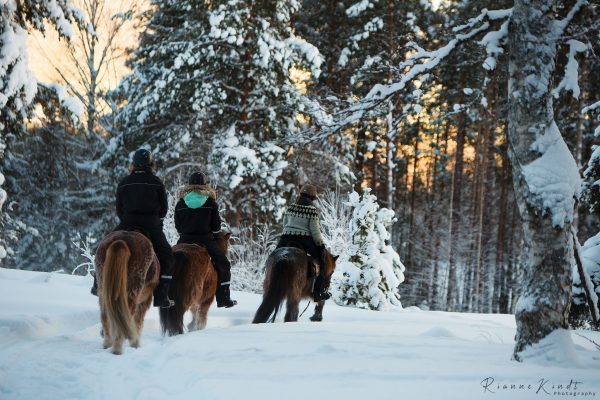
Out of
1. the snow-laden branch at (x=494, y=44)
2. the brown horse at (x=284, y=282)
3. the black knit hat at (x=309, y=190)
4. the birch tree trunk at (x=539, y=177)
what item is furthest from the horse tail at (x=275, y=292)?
the snow-laden branch at (x=494, y=44)

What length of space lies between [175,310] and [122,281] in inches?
57.2

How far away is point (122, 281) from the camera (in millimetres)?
5977

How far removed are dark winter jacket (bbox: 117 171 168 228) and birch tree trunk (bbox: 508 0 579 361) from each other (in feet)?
14.6

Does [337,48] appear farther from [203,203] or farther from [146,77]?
[203,203]

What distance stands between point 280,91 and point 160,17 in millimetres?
5494

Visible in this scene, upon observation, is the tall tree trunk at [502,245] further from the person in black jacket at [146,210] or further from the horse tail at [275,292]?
the person in black jacket at [146,210]

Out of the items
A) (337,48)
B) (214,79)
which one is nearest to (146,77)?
(214,79)

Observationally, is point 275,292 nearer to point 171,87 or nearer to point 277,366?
point 277,366

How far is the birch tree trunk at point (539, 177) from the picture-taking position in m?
4.77

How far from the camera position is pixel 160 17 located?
63.4 feet

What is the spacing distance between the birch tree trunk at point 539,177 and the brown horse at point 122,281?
428cm

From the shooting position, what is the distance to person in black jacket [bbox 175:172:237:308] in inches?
309

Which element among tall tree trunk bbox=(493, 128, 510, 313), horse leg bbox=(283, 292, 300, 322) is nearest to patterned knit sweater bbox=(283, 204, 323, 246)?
horse leg bbox=(283, 292, 300, 322)

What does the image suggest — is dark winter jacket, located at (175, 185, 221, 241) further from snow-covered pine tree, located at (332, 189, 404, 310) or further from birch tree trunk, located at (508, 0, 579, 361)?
snow-covered pine tree, located at (332, 189, 404, 310)
